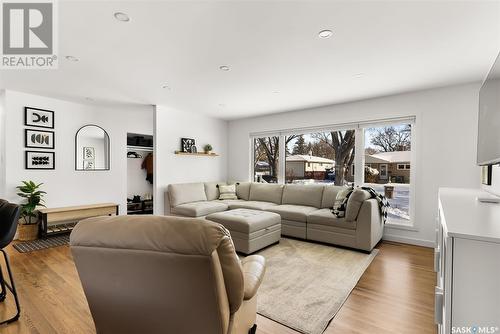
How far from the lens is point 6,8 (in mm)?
1771

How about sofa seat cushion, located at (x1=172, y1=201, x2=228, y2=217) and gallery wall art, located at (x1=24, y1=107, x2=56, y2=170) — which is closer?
gallery wall art, located at (x1=24, y1=107, x2=56, y2=170)

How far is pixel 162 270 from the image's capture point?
999mm

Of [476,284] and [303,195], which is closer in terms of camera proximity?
[476,284]

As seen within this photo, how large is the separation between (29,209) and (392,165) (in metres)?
5.76

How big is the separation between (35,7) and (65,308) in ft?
7.76

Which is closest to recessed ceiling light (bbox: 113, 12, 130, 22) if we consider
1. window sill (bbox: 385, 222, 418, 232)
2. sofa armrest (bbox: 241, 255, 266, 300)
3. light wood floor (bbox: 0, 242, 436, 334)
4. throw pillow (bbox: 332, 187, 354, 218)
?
sofa armrest (bbox: 241, 255, 266, 300)

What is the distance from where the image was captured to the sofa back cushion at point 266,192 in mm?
4805

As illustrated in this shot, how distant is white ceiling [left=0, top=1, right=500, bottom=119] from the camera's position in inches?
69.7

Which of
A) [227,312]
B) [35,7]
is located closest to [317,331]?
[227,312]

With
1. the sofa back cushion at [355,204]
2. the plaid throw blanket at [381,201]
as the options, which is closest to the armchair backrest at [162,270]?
the sofa back cushion at [355,204]

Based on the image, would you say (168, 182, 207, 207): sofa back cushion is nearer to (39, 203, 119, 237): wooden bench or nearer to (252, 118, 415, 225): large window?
(39, 203, 119, 237): wooden bench

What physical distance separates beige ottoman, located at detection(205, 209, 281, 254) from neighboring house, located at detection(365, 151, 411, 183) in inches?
76.6

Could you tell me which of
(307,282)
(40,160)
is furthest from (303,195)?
(40,160)

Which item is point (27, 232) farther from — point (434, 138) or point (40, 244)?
point (434, 138)
